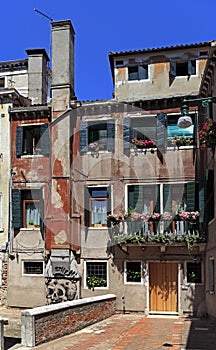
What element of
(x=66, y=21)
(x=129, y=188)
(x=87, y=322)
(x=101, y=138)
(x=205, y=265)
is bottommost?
(x=87, y=322)

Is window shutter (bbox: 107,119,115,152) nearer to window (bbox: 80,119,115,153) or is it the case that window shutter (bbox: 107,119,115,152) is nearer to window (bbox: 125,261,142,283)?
window (bbox: 80,119,115,153)

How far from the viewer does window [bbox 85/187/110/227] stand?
19.3 metres

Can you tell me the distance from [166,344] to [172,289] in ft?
21.6

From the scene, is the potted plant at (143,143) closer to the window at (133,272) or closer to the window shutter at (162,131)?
the window shutter at (162,131)

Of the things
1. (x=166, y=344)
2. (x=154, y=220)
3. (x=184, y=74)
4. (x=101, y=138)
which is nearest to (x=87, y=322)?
(x=166, y=344)

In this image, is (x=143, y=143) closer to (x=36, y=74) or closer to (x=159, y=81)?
(x=159, y=81)

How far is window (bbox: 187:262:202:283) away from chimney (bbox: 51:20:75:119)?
810 cm

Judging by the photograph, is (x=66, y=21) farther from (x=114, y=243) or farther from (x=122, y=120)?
(x=114, y=243)

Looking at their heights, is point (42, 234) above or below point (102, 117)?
below

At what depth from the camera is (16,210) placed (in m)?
19.9

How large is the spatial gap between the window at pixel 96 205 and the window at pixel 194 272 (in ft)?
12.3

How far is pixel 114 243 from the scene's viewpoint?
18.7 meters

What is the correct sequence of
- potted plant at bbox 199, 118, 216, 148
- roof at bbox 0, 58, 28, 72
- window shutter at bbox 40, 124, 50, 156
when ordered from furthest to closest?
roof at bbox 0, 58, 28, 72 → window shutter at bbox 40, 124, 50, 156 → potted plant at bbox 199, 118, 216, 148

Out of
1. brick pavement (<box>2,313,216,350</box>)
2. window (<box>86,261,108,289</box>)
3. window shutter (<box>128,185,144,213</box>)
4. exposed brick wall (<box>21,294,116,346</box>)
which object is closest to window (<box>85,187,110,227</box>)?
window shutter (<box>128,185,144,213</box>)
